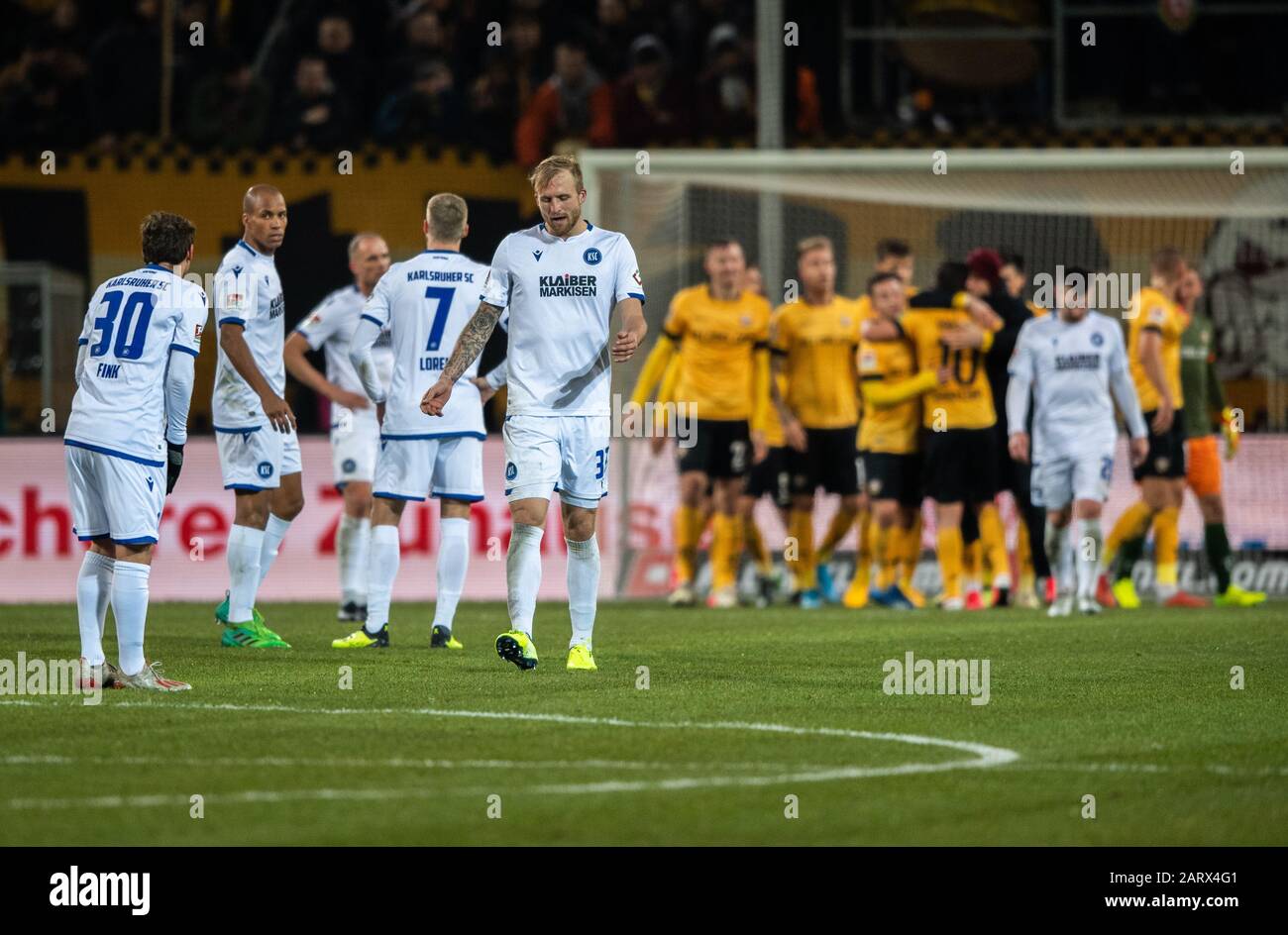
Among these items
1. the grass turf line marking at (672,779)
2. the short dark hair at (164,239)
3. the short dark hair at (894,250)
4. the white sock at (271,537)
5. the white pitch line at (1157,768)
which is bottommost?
the white pitch line at (1157,768)

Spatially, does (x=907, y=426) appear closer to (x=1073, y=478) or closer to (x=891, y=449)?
(x=891, y=449)

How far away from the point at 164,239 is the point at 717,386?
7473mm

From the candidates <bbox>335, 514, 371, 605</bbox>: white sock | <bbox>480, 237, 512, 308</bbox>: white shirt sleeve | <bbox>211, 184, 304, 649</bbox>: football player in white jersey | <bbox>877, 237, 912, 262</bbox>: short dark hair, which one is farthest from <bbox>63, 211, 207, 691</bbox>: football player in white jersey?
<bbox>877, 237, 912, 262</bbox>: short dark hair

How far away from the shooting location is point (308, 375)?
12.2 meters

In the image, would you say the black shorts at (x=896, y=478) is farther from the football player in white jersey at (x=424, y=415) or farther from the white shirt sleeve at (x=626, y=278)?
the white shirt sleeve at (x=626, y=278)

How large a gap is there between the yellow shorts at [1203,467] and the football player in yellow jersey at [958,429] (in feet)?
5.35

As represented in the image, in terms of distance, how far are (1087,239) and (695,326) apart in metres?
4.53

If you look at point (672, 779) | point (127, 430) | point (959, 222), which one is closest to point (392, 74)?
point (959, 222)

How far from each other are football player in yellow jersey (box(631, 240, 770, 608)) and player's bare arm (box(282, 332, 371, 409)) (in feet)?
12.2

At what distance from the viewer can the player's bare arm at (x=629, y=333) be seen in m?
8.70

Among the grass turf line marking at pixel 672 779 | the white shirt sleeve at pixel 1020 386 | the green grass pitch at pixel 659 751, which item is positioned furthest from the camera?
the white shirt sleeve at pixel 1020 386

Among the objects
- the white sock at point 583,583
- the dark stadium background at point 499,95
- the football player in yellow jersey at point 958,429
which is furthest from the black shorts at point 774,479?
the white sock at point 583,583

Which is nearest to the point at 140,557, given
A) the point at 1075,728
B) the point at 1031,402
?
the point at 1075,728

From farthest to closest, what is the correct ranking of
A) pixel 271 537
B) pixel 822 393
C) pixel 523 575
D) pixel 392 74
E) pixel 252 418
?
pixel 392 74, pixel 822 393, pixel 271 537, pixel 252 418, pixel 523 575
